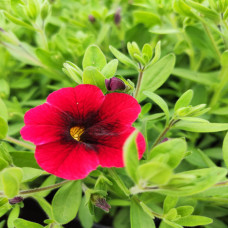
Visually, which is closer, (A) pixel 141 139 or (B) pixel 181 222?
(A) pixel 141 139

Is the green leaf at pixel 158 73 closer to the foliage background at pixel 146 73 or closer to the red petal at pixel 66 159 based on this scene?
the foliage background at pixel 146 73

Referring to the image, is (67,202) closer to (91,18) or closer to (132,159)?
(132,159)

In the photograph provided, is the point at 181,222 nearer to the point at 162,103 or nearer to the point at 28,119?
the point at 162,103

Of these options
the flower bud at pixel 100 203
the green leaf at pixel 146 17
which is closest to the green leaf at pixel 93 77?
the flower bud at pixel 100 203

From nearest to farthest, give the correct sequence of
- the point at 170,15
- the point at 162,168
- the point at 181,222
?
the point at 162,168, the point at 181,222, the point at 170,15

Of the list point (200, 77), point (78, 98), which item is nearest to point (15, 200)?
point (78, 98)

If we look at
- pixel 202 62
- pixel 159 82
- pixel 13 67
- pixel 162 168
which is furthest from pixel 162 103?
pixel 13 67
